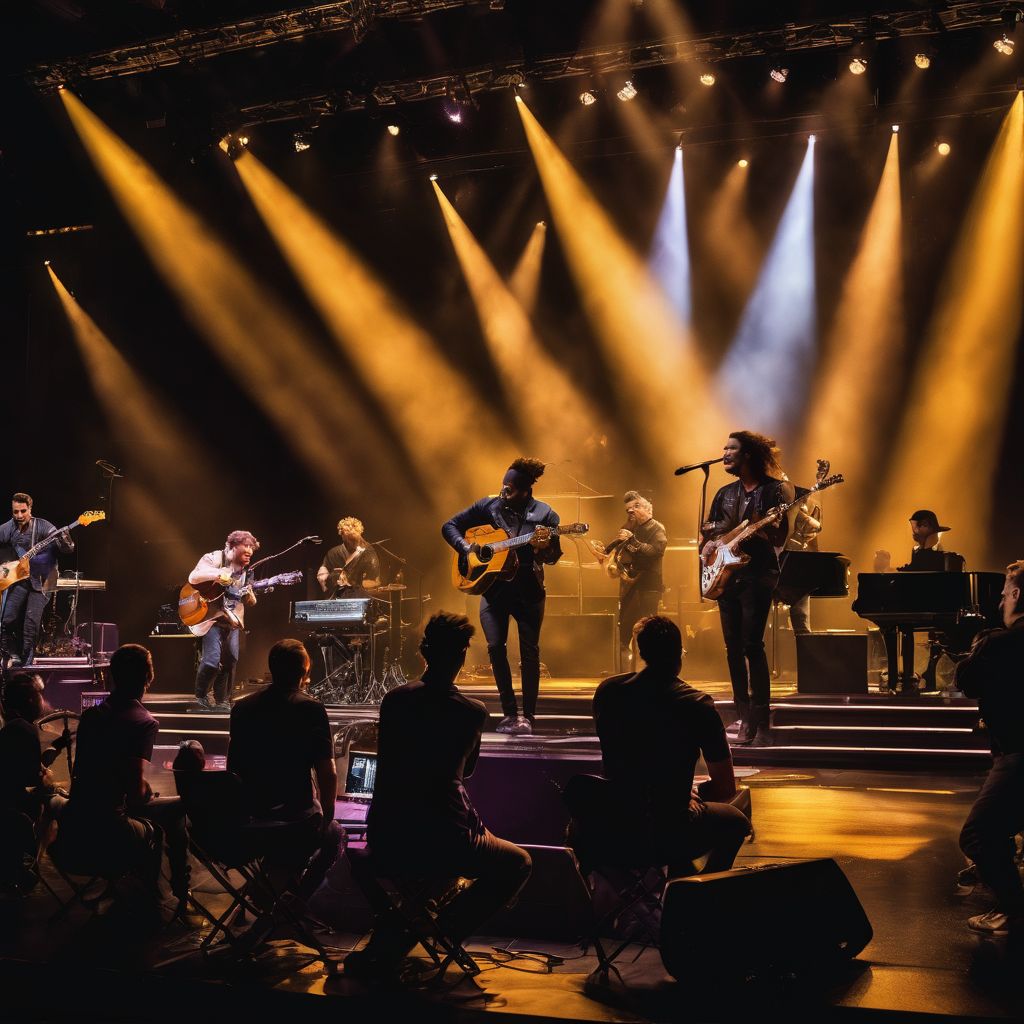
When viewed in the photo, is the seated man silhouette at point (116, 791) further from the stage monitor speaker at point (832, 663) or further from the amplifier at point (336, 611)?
the stage monitor speaker at point (832, 663)

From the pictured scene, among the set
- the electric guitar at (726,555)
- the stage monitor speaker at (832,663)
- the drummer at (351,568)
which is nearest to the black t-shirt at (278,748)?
the electric guitar at (726,555)

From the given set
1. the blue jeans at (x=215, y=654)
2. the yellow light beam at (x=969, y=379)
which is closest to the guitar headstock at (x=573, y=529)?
Answer: the blue jeans at (x=215, y=654)

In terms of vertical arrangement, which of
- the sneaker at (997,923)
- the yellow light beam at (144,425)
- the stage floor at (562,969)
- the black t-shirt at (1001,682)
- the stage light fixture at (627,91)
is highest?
the stage light fixture at (627,91)

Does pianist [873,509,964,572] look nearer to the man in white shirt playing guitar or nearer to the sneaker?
the sneaker

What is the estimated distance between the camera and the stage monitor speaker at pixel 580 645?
1215 cm

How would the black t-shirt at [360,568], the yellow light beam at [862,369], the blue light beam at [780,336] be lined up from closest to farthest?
1. the black t-shirt at [360,568]
2. the yellow light beam at [862,369]
3. the blue light beam at [780,336]

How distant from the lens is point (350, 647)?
425 inches

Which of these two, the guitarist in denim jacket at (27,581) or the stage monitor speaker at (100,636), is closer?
the guitarist in denim jacket at (27,581)

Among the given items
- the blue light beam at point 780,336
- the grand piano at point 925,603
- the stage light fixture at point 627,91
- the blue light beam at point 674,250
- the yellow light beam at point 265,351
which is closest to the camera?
the grand piano at point 925,603

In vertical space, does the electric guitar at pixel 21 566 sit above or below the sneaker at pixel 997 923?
above

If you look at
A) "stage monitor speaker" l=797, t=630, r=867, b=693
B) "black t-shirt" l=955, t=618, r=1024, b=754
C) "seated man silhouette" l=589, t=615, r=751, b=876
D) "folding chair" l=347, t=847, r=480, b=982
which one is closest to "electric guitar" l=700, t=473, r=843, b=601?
"stage monitor speaker" l=797, t=630, r=867, b=693

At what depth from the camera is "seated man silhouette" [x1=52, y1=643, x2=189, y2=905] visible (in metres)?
4.64

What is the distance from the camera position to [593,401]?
1471 cm

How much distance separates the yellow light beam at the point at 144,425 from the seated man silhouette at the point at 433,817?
11.5 metres
